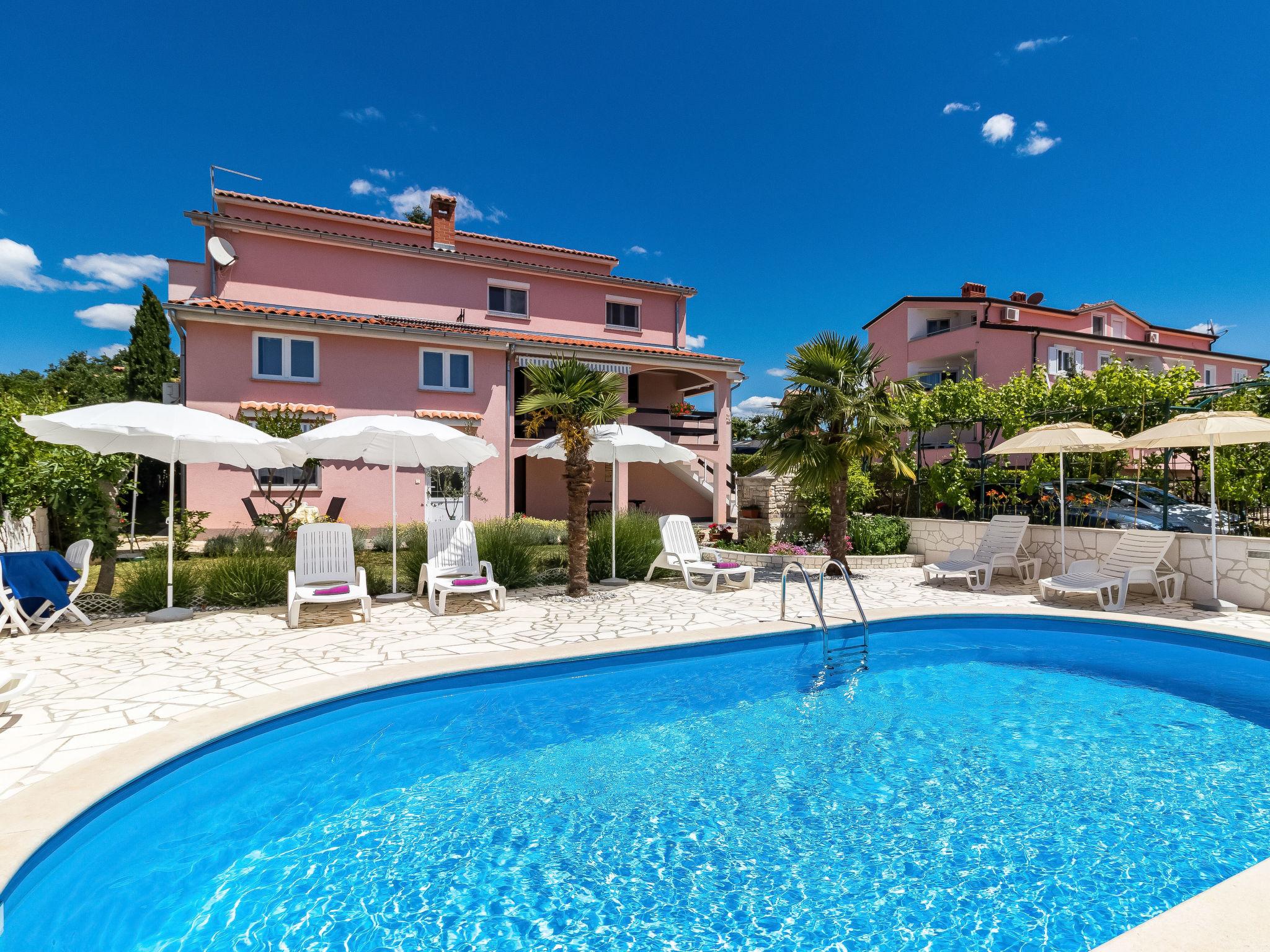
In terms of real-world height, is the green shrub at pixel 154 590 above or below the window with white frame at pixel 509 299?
below

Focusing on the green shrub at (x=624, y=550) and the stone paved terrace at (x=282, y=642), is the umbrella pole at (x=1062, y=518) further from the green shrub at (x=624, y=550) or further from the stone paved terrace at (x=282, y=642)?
the green shrub at (x=624, y=550)

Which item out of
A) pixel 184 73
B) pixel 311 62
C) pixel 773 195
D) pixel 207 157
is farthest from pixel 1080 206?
pixel 207 157

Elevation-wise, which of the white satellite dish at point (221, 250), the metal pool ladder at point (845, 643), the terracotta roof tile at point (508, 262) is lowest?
the metal pool ladder at point (845, 643)

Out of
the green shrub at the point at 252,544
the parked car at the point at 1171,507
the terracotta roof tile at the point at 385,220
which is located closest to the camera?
the parked car at the point at 1171,507

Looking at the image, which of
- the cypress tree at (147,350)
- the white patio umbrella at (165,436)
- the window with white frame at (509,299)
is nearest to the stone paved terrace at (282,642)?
the white patio umbrella at (165,436)

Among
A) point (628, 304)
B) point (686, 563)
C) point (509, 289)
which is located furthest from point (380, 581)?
point (628, 304)

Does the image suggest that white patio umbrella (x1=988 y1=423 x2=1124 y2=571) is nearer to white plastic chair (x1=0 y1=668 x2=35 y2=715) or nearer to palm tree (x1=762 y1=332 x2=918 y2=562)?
palm tree (x1=762 y1=332 x2=918 y2=562)

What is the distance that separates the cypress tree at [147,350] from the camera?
27.0 m

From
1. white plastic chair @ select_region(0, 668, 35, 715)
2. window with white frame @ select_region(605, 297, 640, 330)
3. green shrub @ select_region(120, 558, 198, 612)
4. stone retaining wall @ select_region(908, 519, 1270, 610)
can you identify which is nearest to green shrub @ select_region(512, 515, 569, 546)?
green shrub @ select_region(120, 558, 198, 612)

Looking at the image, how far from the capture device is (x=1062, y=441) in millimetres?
11039

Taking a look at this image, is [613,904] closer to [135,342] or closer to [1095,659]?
[1095,659]

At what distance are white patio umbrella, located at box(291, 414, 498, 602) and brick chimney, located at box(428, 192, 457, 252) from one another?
619 inches

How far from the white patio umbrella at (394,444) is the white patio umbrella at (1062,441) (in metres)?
9.65

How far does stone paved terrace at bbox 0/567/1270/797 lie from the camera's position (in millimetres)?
4867
